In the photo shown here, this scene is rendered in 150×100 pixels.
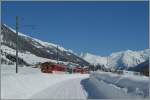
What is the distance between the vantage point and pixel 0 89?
24688 mm

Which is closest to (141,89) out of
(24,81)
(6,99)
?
(6,99)

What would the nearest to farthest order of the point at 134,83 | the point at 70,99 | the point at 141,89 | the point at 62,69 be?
the point at 141,89 < the point at 134,83 < the point at 70,99 < the point at 62,69

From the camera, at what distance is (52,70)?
96.0m

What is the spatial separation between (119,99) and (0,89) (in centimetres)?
Result: 689

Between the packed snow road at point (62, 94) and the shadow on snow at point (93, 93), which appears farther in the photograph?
the packed snow road at point (62, 94)

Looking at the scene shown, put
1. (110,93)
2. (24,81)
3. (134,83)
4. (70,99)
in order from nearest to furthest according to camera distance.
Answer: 1. (134,83)
2. (110,93)
3. (70,99)
4. (24,81)

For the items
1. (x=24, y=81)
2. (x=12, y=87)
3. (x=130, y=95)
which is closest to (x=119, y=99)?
(x=130, y=95)

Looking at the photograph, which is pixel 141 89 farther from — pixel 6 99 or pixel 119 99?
pixel 6 99

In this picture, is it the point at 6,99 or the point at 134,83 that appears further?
the point at 6,99

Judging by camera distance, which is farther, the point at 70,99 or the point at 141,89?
the point at 70,99

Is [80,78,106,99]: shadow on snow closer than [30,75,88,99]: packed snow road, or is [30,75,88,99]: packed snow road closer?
[80,78,106,99]: shadow on snow

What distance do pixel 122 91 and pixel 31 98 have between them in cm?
698

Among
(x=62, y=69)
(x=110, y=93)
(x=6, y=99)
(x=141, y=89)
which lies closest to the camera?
(x=141, y=89)

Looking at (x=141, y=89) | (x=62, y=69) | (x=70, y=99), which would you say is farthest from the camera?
(x=62, y=69)
